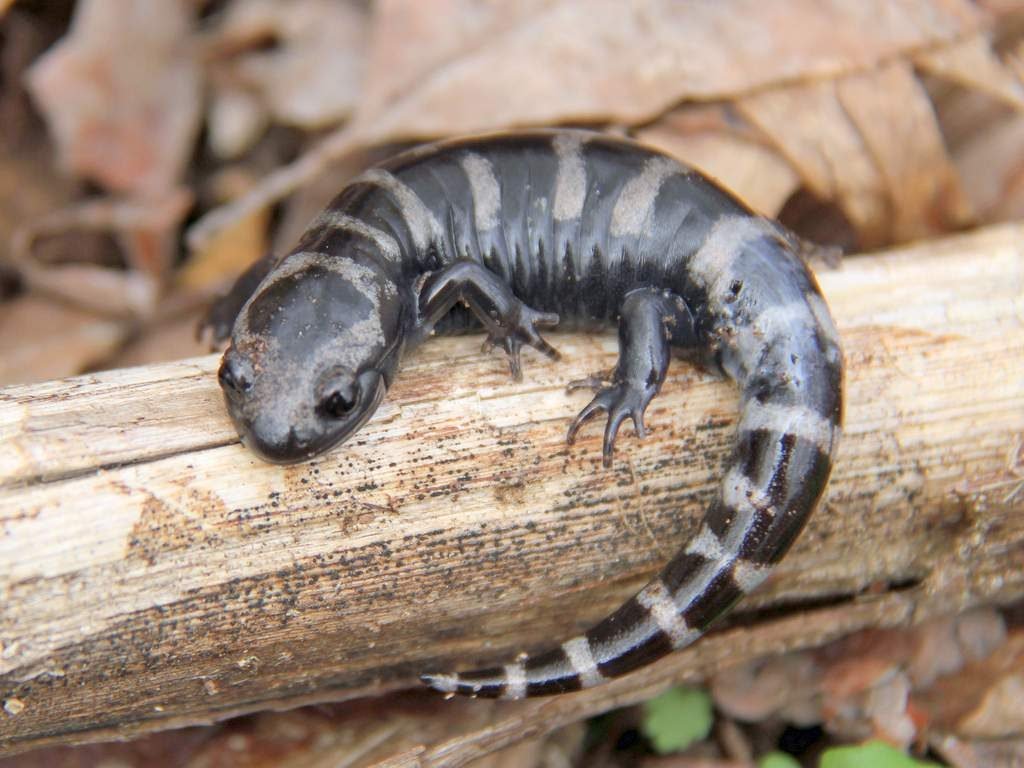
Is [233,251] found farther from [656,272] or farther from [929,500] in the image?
[929,500]

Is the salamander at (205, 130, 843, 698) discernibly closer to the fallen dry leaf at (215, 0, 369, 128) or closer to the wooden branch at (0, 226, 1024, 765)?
the wooden branch at (0, 226, 1024, 765)

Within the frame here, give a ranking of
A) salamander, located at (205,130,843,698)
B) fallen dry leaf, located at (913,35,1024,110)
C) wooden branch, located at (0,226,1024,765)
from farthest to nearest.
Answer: fallen dry leaf, located at (913,35,1024,110), salamander, located at (205,130,843,698), wooden branch, located at (0,226,1024,765)

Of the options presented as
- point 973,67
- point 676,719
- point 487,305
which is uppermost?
point 973,67

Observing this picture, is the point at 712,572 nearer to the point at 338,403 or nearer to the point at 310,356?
the point at 338,403

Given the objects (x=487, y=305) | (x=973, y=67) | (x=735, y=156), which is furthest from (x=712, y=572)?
(x=973, y=67)

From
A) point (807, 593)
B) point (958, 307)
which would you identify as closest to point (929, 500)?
point (807, 593)

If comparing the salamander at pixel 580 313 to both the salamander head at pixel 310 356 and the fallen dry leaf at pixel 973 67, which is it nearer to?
the salamander head at pixel 310 356

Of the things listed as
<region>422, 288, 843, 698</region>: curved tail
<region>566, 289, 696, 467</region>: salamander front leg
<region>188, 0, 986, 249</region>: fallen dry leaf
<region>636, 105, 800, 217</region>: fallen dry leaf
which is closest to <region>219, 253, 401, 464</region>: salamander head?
<region>566, 289, 696, 467</region>: salamander front leg
